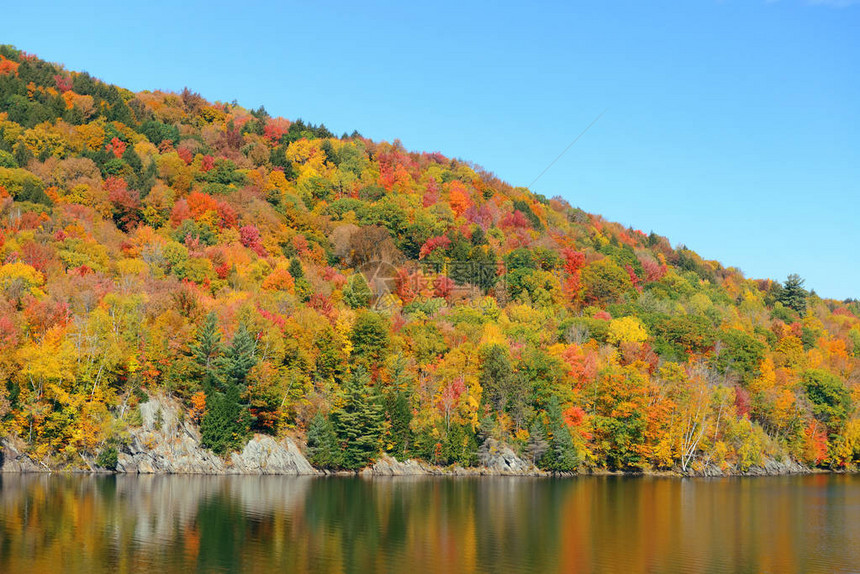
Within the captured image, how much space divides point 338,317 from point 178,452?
26.5m

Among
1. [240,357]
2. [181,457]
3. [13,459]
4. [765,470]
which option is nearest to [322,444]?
[240,357]

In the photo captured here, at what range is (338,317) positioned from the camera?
306ft

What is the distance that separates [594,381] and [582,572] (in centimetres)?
5932

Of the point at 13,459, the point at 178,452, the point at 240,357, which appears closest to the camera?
the point at 13,459

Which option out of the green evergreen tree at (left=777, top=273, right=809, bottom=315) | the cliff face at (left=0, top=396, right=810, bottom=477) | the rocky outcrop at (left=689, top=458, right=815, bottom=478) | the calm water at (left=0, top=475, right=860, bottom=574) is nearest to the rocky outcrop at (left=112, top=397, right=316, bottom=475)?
the cliff face at (left=0, top=396, right=810, bottom=477)

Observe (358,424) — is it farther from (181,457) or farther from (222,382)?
(181,457)

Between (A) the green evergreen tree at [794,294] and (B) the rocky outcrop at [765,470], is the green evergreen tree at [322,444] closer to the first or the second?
(B) the rocky outcrop at [765,470]

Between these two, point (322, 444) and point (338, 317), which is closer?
point (322, 444)

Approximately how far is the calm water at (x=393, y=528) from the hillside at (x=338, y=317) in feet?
33.4

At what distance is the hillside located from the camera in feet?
250

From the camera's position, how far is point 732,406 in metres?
102

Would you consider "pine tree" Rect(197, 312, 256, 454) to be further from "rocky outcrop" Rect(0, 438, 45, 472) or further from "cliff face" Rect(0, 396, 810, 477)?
"rocky outcrop" Rect(0, 438, 45, 472)

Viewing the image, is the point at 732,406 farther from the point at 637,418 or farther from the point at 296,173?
the point at 296,173

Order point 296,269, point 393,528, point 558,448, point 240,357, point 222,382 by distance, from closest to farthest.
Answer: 1. point 393,528
2. point 222,382
3. point 240,357
4. point 558,448
5. point 296,269
